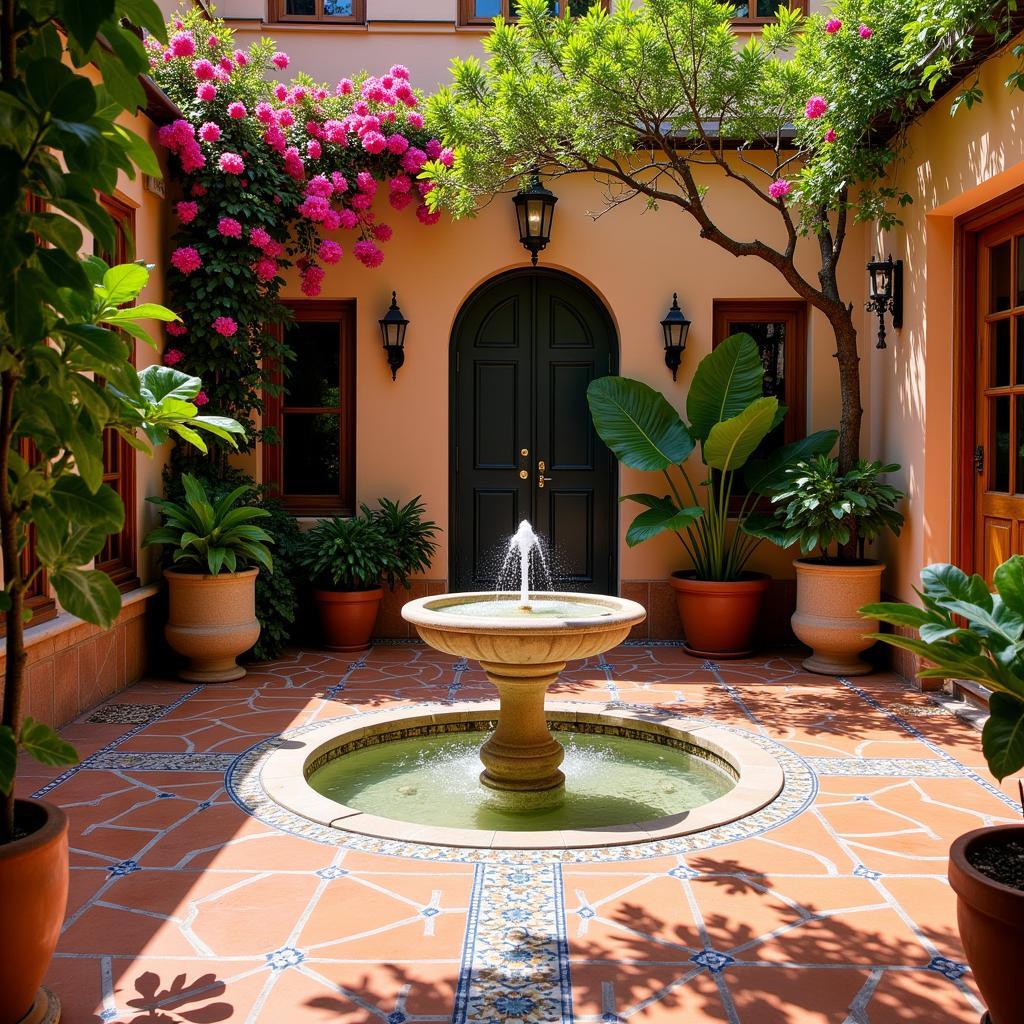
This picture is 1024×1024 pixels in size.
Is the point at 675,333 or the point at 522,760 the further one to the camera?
the point at 675,333

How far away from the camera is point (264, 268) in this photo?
24.6 feet

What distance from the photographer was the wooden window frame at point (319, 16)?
8703mm

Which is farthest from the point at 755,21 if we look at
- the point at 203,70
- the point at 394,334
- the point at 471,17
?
the point at 203,70

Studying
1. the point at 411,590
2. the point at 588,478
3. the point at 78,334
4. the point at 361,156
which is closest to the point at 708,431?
the point at 588,478

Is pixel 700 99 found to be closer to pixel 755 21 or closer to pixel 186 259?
pixel 755 21

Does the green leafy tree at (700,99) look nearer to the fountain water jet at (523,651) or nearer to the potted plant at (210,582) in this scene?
the potted plant at (210,582)

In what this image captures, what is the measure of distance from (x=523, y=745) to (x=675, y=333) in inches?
177

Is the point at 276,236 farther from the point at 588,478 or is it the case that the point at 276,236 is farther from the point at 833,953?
the point at 833,953

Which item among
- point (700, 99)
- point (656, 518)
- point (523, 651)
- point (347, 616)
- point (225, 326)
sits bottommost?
point (347, 616)

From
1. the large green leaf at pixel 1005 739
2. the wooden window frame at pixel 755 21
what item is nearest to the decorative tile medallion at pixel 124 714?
the large green leaf at pixel 1005 739

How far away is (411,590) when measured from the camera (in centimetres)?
843

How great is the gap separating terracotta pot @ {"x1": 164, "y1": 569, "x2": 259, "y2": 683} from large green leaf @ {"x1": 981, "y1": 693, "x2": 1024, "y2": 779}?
17.1 ft

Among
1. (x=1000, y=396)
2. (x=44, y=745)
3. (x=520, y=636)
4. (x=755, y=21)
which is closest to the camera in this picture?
(x=44, y=745)

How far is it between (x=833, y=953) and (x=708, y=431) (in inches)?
206
